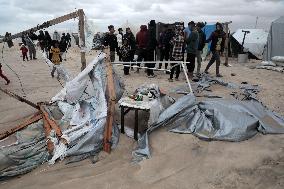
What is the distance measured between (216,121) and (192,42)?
4611 millimetres

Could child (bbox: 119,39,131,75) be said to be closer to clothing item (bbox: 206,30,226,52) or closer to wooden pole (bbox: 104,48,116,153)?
clothing item (bbox: 206,30,226,52)

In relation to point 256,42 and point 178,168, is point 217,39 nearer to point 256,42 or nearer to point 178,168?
point 178,168

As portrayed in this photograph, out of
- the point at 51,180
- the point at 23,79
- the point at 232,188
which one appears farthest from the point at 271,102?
the point at 23,79

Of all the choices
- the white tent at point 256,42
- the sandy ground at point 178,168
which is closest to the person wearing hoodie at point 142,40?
the sandy ground at point 178,168

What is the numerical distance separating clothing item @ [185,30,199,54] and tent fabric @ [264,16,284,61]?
6822 mm

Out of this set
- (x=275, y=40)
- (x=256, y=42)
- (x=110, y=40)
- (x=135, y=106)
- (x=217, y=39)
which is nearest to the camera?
(x=135, y=106)

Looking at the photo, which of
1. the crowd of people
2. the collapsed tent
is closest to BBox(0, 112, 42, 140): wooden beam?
the collapsed tent

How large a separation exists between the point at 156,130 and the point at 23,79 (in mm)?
7672

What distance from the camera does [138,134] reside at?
5.52m

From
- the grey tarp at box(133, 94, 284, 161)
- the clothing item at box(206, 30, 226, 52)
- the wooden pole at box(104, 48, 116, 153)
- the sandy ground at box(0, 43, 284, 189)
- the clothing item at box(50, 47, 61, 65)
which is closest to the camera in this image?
the sandy ground at box(0, 43, 284, 189)

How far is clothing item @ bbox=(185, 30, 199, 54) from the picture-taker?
9.48m

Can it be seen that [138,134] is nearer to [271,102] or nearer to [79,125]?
[79,125]

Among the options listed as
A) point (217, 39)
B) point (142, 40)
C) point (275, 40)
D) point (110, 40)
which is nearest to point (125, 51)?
point (110, 40)

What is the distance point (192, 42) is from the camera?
9.59 metres
